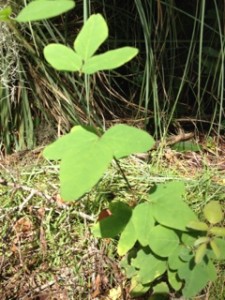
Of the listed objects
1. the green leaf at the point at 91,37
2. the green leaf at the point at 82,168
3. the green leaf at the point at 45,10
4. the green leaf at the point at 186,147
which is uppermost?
the green leaf at the point at 45,10

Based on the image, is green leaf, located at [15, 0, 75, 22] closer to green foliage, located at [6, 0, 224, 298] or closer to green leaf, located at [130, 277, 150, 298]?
green foliage, located at [6, 0, 224, 298]

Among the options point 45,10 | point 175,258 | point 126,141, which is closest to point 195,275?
point 175,258

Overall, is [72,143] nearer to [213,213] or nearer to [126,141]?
[126,141]

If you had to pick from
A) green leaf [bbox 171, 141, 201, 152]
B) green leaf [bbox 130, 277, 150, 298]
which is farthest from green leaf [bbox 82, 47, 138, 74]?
green leaf [bbox 171, 141, 201, 152]

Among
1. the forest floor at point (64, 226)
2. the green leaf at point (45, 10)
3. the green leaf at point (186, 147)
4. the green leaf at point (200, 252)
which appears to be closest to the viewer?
the green leaf at point (45, 10)

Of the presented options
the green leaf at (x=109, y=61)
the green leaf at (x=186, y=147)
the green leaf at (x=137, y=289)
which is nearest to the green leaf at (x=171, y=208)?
the green leaf at (x=137, y=289)

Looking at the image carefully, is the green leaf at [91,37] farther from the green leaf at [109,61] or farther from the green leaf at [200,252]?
the green leaf at [200,252]

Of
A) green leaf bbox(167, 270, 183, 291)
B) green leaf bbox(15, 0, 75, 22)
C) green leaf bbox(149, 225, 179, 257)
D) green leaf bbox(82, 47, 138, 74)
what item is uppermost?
green leaf bbox(15, 0, 75, 22)

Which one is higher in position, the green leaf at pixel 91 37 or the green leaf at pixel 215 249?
the green leaf at pixel 91 37
